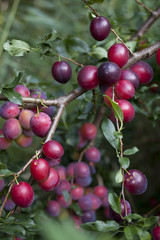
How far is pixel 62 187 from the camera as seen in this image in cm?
66

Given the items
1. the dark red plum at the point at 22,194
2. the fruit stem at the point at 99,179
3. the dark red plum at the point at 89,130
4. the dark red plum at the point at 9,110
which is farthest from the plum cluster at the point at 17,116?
the fruit stem at the point at 99,179

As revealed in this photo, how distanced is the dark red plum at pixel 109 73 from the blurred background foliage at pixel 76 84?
129mm

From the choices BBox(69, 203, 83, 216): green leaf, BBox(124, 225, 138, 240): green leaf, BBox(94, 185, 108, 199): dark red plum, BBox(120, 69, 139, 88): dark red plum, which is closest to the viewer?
BBox(124, 225, 138, 240): green leaf

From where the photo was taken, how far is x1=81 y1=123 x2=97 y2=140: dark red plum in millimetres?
715

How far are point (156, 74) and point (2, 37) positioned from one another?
47 cm

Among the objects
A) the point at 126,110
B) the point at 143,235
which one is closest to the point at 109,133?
the point at 126,110

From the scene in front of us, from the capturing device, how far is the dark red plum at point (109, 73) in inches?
16.6

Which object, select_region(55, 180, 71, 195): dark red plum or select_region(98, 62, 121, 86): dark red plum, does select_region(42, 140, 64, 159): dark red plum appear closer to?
select_region(98, 62, 121, 86): dark red plum

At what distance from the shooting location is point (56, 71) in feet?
1.70

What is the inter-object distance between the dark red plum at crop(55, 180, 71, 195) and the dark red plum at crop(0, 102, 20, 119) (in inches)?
9.2

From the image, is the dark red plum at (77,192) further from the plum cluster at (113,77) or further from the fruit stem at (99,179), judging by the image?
the plum cluster at (113,77)

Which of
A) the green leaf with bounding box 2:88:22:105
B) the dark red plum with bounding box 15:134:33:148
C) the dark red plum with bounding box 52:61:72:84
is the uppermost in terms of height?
the dark red plum with bounding box 52:61:72:84

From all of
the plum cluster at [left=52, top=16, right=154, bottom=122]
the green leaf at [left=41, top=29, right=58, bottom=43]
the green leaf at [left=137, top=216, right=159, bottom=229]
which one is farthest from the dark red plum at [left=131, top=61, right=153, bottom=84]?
the green leaf at [left=137, top=216, right=159, bottom=229]

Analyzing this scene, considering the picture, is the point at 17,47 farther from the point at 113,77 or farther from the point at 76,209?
the point at 76,209
